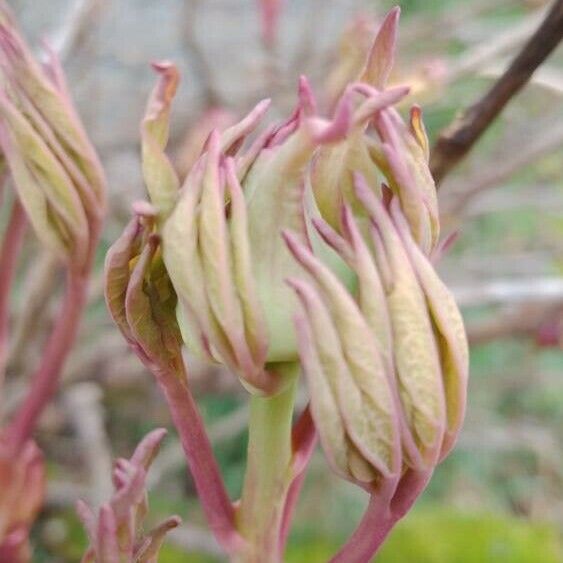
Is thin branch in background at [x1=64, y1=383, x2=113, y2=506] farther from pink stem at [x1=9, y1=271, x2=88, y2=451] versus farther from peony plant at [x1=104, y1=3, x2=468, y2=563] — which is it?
peony plant at [x1=104, y1=3, x2=468, y2=563]

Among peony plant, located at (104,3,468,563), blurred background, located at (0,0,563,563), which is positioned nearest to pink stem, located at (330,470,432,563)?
peony plant, located at (104,3,468,563)

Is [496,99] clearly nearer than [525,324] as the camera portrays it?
Yes

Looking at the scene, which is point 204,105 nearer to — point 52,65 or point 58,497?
point 58,497

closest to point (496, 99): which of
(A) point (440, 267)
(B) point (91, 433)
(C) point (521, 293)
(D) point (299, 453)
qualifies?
(D) point (299, 453)

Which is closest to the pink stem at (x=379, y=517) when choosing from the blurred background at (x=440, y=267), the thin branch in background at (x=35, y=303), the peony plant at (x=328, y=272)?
the peony plant at (x=328, y=272)

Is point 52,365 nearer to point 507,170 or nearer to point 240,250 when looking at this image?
point 240,250

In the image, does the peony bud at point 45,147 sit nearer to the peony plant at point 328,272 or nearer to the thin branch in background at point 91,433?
the peony plant at point 328,272

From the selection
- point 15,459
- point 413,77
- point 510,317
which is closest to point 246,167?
point 15,459

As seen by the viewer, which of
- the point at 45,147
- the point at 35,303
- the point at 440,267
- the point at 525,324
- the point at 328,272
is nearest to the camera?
the point at 328,272
